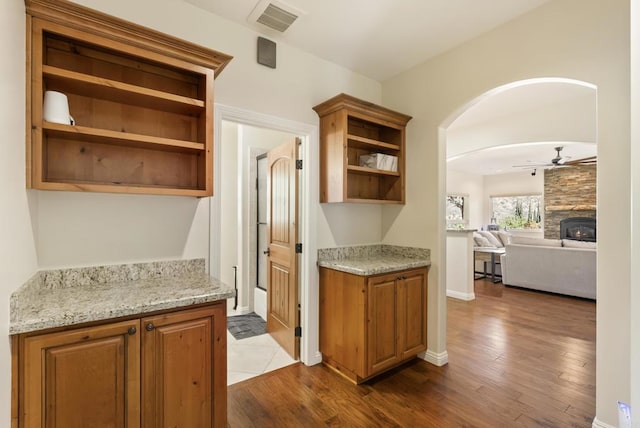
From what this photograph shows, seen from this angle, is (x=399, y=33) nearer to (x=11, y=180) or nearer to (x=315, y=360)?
(x=11, y=180)

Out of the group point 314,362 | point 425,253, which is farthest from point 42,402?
point 425,253

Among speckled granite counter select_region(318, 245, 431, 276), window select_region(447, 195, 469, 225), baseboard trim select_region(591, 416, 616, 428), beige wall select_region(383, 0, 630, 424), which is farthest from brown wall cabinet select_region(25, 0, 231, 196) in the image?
window select_region(447, 195, 469, 225)

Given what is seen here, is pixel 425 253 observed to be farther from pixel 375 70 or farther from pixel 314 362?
pixel 375 70

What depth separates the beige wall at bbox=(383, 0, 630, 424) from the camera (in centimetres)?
178

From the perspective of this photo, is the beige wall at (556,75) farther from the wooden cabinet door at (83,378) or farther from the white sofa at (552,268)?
the white sofa at (552,268)

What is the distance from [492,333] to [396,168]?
2244 mm

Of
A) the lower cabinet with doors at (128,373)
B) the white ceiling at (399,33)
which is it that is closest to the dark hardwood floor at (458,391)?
the lower cabinet with doors at (128,373)

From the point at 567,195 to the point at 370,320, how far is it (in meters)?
9.30

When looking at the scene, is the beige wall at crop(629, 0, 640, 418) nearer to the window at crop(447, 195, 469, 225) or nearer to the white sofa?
the white sofa

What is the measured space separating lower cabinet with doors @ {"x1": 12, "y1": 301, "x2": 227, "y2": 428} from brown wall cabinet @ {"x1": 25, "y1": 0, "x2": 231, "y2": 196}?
2.32 ft

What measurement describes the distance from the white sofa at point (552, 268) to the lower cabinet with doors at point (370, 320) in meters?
3.78

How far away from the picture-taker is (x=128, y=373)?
137 centimetres

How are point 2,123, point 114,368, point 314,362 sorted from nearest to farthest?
1. point 2,123
2. point 114,368
3. point 314,362

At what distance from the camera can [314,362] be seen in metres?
2.73
